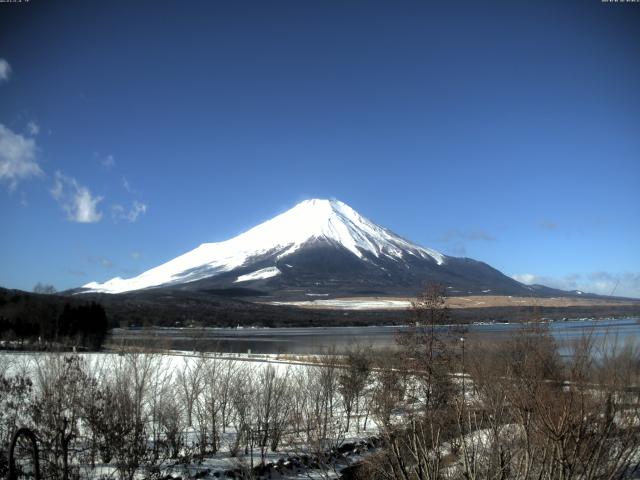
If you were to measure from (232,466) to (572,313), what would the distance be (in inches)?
6826

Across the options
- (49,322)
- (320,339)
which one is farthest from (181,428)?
(320,339)

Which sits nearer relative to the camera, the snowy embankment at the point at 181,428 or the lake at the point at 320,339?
the lake at the point at 320,339

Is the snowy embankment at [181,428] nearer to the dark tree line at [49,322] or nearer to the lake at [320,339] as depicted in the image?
the lake at [320,339]

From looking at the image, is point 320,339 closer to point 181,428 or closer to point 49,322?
point 49,322

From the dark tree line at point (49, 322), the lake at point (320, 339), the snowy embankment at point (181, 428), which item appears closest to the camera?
the lake at point (320, 339)

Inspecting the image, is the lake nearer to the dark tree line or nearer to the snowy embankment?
the dark tree line

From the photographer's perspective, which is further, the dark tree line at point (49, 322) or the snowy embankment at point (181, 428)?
the dark tree line at point (49, 322)

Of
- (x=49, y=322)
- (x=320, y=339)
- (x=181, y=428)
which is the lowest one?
(x=320, y=339)

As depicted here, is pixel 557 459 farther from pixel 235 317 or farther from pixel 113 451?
pixel 235 317

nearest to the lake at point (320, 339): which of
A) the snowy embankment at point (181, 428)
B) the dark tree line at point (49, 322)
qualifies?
the dark tree line at point (49, 322)

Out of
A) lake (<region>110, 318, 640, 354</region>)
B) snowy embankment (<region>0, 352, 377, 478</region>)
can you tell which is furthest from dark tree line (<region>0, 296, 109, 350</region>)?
snowy embankment (<region>0, 352, 377, 478</region>)

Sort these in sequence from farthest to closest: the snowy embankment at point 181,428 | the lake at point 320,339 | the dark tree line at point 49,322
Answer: the dark tree line at point 49,322 → the snowy embankment at point 181,428 → the lake at point 320,339

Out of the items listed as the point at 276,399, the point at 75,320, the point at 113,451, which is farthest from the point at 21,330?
the point at 113,451

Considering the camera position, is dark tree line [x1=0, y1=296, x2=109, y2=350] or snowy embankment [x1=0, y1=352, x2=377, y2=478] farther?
dark tree line [x1=0, y1=296, x2=109, y2=350]
